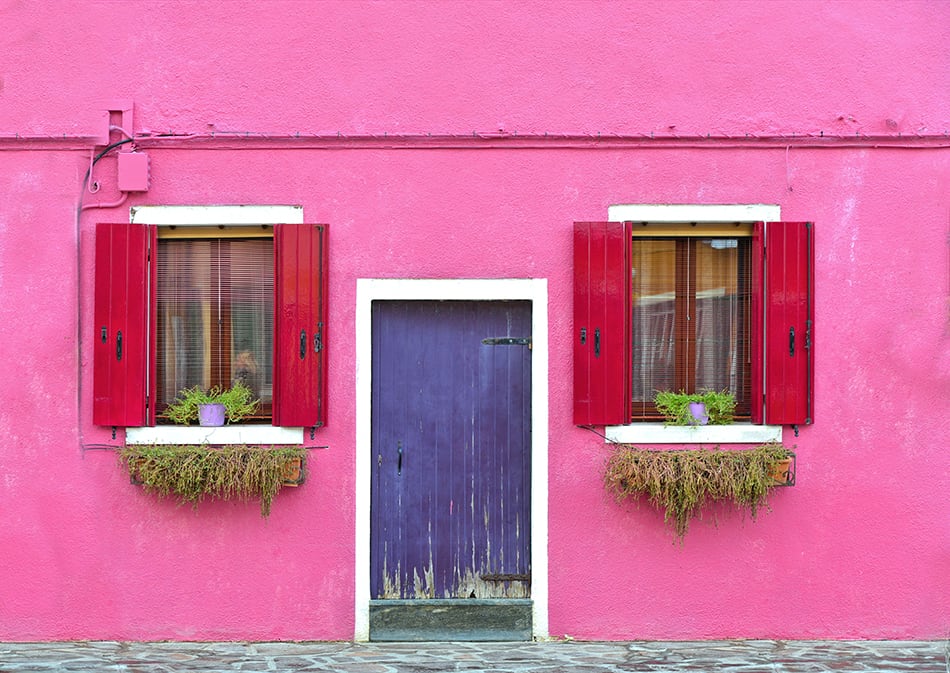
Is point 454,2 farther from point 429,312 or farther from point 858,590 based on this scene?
point 858,590

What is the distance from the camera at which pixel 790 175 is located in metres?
6.48

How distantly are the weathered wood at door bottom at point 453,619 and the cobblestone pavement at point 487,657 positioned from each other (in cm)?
8

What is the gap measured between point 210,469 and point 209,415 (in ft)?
1.16

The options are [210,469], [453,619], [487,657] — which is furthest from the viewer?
[453,619]

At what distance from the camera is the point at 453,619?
21.3 ft

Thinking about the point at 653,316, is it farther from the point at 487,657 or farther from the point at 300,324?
the point at 487,657

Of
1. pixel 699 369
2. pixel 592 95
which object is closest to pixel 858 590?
pixel 699 369

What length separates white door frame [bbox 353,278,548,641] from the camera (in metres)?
6.42

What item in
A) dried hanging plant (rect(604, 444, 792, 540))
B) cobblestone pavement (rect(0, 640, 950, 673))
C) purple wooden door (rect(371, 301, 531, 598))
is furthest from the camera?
purple wooden door (rect(371, 301, 531, 598))

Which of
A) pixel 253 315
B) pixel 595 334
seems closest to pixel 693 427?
pixel 595 334

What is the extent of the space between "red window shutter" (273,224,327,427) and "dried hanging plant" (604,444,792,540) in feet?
5.98

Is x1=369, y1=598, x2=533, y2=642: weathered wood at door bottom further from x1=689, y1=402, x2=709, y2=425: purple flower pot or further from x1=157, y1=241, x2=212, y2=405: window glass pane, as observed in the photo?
x1=157, y1=241, x2=212, y2=405: window glass pane

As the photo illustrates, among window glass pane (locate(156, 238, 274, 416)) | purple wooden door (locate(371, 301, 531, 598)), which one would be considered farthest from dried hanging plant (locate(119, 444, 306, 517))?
purple wooden door (locate(371, 301, 531, 598))

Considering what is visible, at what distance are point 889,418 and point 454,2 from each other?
3616 millimetres
